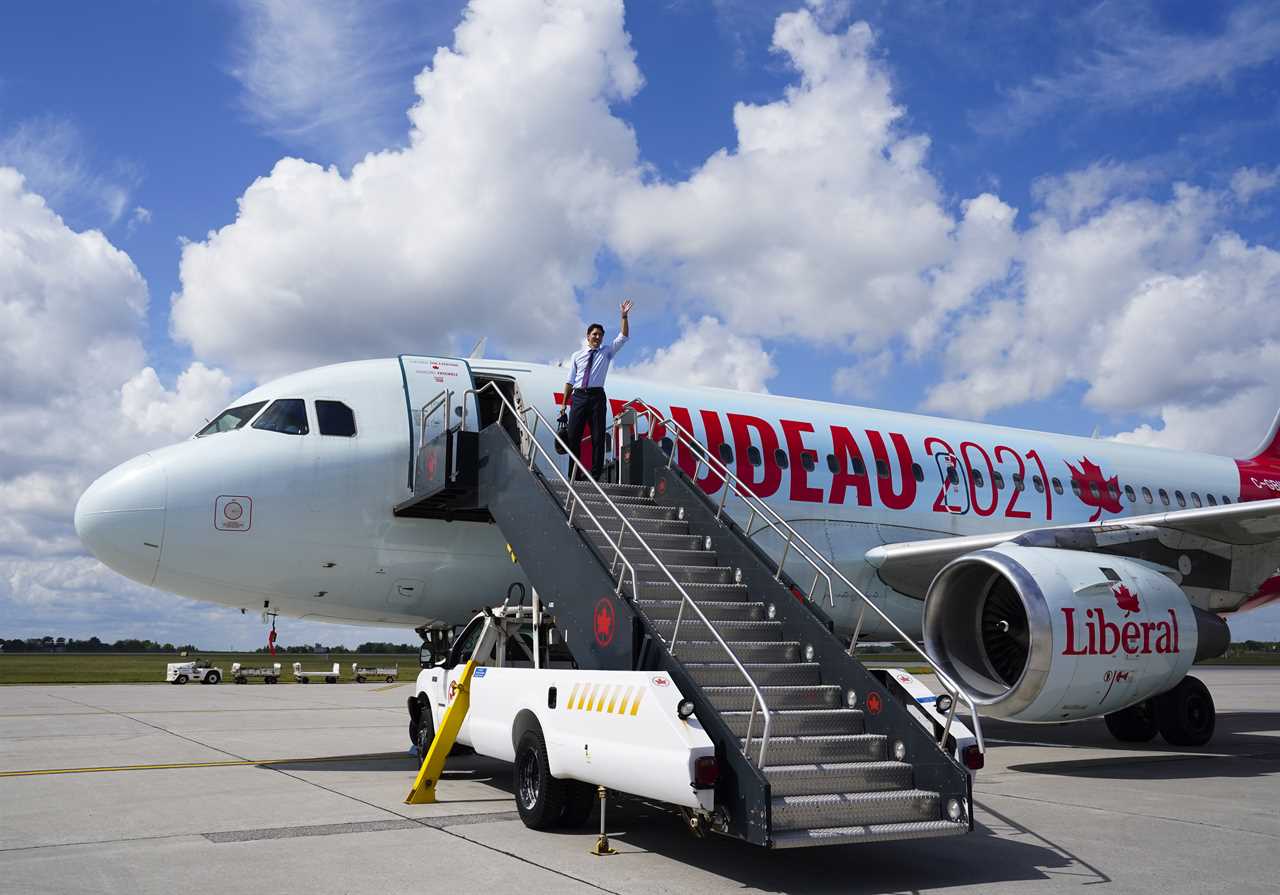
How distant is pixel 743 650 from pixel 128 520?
234 inches

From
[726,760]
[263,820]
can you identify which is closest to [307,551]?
[263,820]

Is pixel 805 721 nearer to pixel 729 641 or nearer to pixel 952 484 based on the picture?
pixel 729 641

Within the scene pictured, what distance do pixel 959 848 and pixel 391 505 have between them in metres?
6.26

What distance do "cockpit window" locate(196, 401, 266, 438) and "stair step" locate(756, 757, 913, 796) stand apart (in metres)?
7.03

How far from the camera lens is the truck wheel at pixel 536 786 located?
710 centimetres

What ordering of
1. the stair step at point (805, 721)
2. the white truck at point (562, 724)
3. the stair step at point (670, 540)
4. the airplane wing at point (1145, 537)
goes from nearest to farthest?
the white truck at point (562, 724), the stair step at point (805, 721), the stair step at point (670, 540), the airplane wing at point (1145, 537)

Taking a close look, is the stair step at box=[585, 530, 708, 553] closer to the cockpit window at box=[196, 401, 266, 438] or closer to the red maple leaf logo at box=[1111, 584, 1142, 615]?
the red maple leaf logo at box=[1111, 584, 1142, 615]

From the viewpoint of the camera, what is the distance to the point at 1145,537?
11766 millimetres

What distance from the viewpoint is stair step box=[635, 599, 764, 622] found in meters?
7.52

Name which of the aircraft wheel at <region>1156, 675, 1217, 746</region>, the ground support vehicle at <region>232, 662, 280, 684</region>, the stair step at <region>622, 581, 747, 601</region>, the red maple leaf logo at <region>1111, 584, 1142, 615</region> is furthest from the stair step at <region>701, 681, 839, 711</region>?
the ground support vehicle at <region>232, 662, 280, 684</region>

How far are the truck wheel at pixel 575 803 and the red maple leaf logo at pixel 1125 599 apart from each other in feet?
18.3

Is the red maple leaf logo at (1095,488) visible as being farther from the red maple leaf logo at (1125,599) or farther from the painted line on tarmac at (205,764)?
the painted line on tarmac at (205,764)

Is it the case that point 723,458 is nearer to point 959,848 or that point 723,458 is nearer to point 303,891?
point 959,848

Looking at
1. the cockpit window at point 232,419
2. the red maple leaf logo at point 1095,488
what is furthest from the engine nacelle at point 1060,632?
the cockpit window at point 232,419
